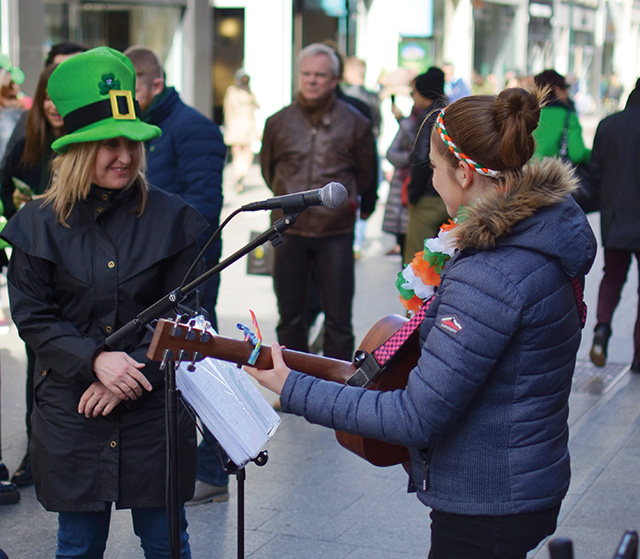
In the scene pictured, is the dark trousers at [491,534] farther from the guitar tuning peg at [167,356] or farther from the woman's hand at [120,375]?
the woman's hand at [120,375]

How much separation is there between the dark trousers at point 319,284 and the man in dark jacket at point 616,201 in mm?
1875

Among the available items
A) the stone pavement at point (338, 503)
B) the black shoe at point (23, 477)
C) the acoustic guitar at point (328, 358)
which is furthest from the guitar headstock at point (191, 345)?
the black shoe at point (23, 477)

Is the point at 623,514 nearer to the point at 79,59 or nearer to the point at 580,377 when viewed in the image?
the point at 580,377

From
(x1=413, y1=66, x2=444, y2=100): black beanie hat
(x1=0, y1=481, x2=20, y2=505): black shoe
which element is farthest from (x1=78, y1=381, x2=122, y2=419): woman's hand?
(x1=413, y1=66, x2=444, y2=100): black beanie hat

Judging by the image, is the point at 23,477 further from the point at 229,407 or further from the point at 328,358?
the point at 328,358

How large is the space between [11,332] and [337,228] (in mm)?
3203

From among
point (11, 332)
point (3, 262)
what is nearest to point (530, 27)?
point (11, 332)

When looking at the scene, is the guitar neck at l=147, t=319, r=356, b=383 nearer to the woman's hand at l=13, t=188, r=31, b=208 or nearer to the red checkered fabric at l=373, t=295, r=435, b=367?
the red checkered fabric at l=373, t=295, r=435, b=367

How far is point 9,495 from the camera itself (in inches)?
184

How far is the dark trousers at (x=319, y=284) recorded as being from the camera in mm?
6152

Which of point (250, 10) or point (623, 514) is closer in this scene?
point (623, 514)

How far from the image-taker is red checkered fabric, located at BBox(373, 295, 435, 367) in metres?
2.36

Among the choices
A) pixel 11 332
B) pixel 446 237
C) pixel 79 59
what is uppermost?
pixel 79 59

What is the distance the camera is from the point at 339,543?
13.9 feet
